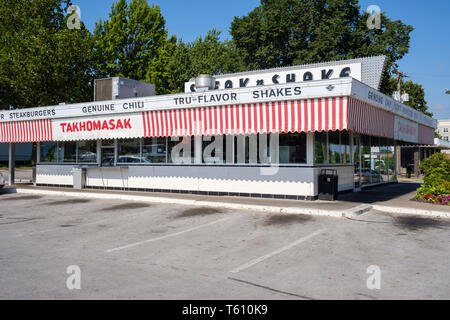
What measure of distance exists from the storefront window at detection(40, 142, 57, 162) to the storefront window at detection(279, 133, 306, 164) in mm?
12779

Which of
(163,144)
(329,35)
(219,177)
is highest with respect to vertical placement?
(329,35)

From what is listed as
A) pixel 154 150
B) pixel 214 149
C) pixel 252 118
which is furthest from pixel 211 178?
pixel 252 118

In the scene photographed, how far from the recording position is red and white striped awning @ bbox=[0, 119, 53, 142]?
19.1 meters

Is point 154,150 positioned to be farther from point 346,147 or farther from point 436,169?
point 436,169

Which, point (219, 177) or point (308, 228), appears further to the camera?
point (219, 177)

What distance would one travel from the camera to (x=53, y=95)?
29312 millimetres

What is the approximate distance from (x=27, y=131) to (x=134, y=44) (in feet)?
81.6

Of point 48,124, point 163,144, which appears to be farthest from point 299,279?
point 48,124

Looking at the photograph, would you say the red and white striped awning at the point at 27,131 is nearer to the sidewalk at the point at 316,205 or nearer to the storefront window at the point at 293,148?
the sidewalk at the point at 316,205

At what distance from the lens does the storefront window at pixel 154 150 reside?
17.1m

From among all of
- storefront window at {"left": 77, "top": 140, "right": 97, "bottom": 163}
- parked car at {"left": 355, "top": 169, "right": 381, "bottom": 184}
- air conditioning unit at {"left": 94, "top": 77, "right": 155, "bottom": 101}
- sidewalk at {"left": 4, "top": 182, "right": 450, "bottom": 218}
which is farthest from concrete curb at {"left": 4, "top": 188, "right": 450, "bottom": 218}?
parked car at {"left": 355, "top": 169, "right": 381, "bottom": 184}

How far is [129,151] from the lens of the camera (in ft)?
59.3
